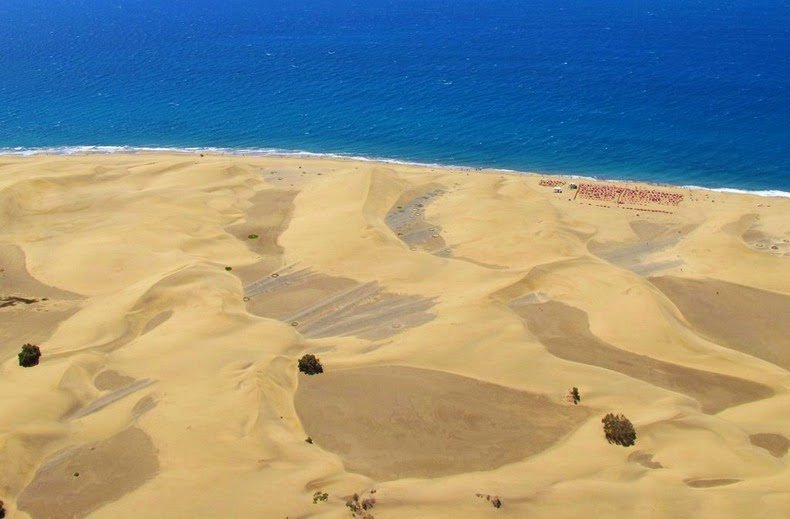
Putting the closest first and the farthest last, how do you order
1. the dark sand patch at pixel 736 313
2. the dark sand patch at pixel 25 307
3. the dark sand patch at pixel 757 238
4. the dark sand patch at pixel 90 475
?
the dark sand patch at pixel 90 475, the dark sand patch at pixel 25 307, the dark sand patch at pixel 736 313, the dark sand patch at pixel 757 238

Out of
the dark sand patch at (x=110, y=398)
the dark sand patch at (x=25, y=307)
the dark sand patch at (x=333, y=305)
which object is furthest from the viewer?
the dark sand patch at (x=333, y=305)

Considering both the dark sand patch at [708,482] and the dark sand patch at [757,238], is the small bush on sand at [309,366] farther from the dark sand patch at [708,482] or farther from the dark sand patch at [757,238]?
the dark sand patch at [757,238]

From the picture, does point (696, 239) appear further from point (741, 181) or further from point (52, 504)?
point (52, 504)

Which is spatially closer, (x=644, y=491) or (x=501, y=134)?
(x=644, y=491)

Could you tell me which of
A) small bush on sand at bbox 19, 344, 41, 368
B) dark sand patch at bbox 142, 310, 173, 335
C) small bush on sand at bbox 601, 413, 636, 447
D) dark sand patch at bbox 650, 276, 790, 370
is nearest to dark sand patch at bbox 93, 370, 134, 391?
small bush on sand at bbox 19, 344, 41, 368

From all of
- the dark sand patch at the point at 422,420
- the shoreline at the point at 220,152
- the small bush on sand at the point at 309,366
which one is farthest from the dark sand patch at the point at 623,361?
the shoreline at the point at 220,152

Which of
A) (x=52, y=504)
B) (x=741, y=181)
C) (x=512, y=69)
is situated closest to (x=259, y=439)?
(x=52, y=504)
